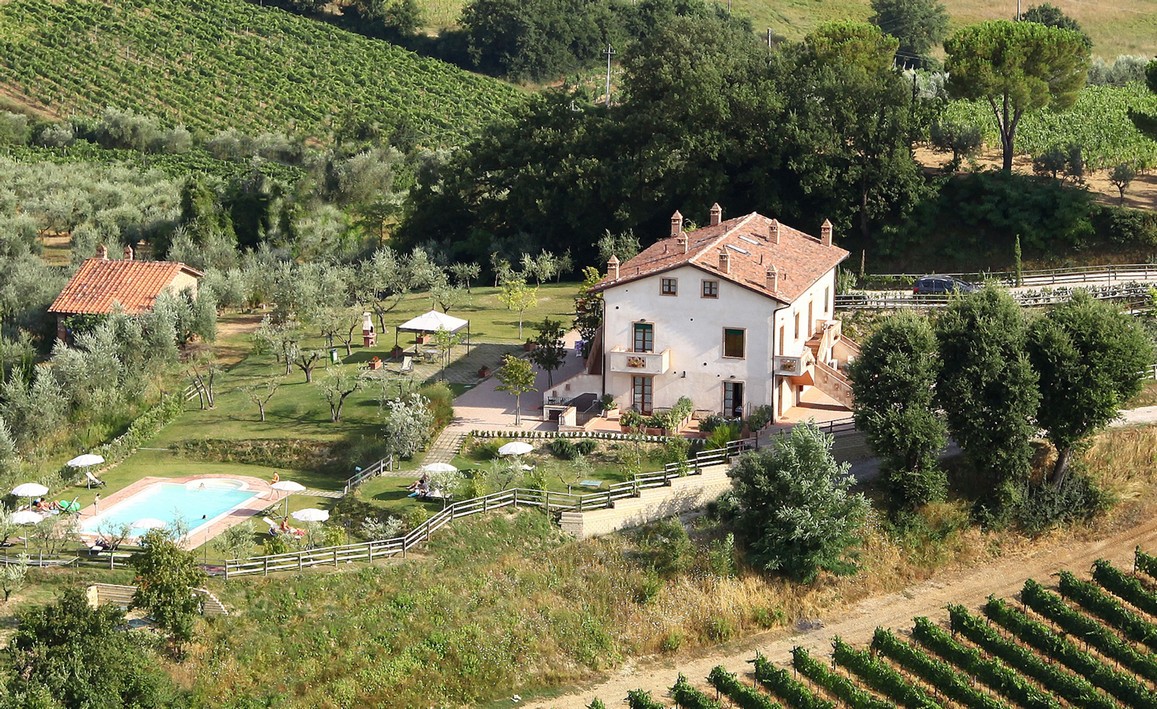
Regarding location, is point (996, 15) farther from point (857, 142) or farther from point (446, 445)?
point (446, 445)

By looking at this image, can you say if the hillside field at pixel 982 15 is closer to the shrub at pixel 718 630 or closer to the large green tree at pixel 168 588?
the shrub at pixel 718 630

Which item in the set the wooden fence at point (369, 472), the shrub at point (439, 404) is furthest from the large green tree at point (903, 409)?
the wooden fence at point (369, 472)

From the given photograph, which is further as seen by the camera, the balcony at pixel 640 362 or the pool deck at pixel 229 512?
the balcony at pixel 640 362

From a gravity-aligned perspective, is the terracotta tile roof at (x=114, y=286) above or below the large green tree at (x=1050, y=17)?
below

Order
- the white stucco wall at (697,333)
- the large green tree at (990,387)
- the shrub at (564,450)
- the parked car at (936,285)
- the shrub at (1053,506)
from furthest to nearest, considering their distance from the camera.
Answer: the parked car at (936,285) < the white stucco wall at (697,333) < the shrub at (564,450) < the shrub at (1053,506) < the large green tree at (990,387)

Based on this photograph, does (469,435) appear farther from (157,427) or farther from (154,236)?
(154,236)

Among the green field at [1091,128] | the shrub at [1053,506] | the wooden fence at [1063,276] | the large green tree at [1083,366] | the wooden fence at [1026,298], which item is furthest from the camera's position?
the green field at [1091,128]

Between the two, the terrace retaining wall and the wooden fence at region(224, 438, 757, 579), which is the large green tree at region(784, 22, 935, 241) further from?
the terrace retaining wall

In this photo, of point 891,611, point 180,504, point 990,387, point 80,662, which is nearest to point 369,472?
point 180,504
